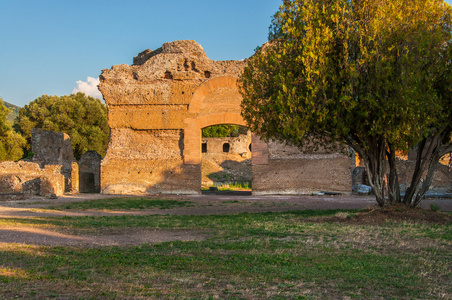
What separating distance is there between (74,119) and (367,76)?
29.9m

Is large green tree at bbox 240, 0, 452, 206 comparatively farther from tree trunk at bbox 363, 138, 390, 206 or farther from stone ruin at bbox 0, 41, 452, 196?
stone ruin at bbox 0, 41, 452, 196

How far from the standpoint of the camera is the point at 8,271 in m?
4.04

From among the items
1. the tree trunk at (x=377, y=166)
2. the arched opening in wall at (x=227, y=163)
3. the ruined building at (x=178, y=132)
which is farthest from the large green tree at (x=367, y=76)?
the arched opening in wall at (x=227, y=163)

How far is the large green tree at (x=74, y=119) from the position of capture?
1293 inches

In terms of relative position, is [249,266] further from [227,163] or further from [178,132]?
[227,163]

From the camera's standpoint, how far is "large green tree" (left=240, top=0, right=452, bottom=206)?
7809 mm

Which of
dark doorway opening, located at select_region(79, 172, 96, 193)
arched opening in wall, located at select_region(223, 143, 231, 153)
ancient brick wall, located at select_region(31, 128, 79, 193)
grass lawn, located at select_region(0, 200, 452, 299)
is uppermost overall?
arched opening in wall, located at select_region(223, 143, 231, 153)

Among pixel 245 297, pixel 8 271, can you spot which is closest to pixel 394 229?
pixel 245 297

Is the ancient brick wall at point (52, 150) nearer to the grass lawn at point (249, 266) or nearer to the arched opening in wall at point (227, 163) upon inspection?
the arched opening in wall at point (227, 163)

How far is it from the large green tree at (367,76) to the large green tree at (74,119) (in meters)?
26.4

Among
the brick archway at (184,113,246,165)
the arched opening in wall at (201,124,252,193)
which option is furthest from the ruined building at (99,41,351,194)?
the arched opening in wall at (201,124,252,193)

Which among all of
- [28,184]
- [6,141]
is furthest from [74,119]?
[28,184]

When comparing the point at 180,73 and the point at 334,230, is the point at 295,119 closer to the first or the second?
the point at 334,230

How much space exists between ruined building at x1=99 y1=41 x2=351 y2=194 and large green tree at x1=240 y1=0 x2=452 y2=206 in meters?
7.96
